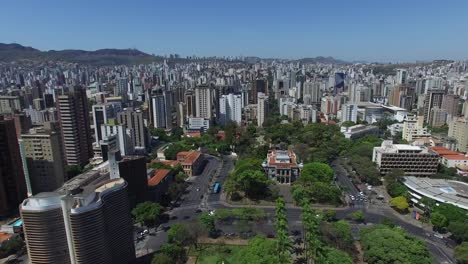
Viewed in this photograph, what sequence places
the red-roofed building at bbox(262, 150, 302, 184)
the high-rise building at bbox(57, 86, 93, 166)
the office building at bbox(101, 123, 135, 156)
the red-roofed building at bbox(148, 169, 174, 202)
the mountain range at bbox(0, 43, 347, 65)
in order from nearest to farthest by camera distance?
the red-roofed building at bbox(148, 169, 174, 202)
the red-roofed building at bbox(262, 150, 302, 184)
the high-rise building at bbox(57, 86, 93, 166)
the office building at bbox(101, 123, 135, 156)
the mountain range at bbox(0, 43, 347, 65)

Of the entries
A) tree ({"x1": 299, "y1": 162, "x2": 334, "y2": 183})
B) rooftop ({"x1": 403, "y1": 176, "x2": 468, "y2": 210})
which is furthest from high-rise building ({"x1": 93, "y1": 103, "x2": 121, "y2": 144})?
rooftop ({"x1": 403, "y1": 176, "x2": 468, "y2": 210})

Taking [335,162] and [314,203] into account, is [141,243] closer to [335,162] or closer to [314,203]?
[314,203]

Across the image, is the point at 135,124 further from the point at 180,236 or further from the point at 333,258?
the point at 333,258

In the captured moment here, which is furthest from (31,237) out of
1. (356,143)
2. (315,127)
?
(315,127)

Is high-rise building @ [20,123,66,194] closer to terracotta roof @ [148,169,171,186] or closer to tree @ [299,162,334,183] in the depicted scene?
terracotta roof @ [148,169,171,186]

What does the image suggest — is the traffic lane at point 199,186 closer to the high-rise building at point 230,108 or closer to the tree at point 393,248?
the tree at point 393,248
